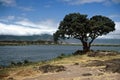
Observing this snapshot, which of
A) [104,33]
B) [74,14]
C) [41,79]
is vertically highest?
[74,14]

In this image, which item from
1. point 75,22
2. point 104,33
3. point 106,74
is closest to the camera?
point 106,74

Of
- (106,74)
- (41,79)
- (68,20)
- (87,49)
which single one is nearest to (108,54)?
(87,49)

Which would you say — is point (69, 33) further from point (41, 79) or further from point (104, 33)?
point (41, 79)

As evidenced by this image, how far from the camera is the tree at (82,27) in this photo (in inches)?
2376

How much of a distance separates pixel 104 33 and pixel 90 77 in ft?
124

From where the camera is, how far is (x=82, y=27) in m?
60.0

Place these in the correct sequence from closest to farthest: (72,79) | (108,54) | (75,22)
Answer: (72,79), (108,54), (75,22)

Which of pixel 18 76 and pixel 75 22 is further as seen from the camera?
pixel 75 22

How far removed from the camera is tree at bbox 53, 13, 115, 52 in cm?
6034

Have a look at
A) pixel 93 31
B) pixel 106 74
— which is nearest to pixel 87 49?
pixel 93 31

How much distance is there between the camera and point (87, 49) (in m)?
62.2

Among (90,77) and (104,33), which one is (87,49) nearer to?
(104,33)

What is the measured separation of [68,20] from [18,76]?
33331 mm

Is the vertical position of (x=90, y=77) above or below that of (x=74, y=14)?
below
